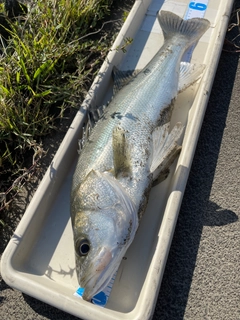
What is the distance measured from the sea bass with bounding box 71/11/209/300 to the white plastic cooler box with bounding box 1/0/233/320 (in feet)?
0.54

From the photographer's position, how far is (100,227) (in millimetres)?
2213

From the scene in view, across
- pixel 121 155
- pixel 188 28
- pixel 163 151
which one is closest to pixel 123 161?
pixel 121 155

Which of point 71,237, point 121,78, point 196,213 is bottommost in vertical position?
point 71,237

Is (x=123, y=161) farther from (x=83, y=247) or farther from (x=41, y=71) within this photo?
(x=41, y=71)

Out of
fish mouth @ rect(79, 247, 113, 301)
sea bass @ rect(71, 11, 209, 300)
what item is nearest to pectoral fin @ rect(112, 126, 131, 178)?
sea bass @ rect(71, 11, 209, 300)

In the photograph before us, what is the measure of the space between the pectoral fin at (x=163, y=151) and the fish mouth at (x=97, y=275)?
734mm

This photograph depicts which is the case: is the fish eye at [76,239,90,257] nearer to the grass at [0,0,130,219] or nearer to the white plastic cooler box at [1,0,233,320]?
the white plastic cooler box at [1,0,233,320]

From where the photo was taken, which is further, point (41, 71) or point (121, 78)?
point (41, 71)

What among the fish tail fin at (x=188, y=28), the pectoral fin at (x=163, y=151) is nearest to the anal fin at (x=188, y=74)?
the fish tail fin at (x=188, y=28)

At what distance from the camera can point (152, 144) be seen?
2666 mm

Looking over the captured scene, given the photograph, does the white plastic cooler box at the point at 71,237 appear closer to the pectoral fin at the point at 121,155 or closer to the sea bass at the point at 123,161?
the sea bass at the point at 123,161

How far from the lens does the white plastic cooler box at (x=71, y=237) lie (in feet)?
7.56

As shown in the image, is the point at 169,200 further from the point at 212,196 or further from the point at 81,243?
the point at 81,243

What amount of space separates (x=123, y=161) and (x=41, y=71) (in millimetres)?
1376
